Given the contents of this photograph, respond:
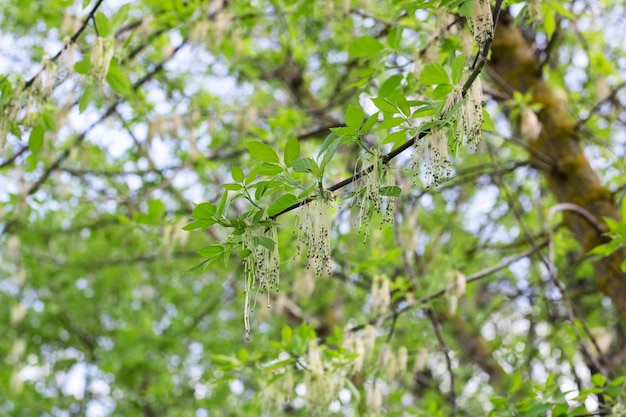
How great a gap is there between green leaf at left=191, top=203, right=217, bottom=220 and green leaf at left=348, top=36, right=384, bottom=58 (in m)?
1.24

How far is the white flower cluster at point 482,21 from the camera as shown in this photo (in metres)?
1.99

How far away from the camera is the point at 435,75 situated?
6.38ft

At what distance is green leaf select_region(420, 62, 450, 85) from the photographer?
75.8 inches

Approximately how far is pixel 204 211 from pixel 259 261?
0.72 ft

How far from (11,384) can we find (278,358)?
550 cm

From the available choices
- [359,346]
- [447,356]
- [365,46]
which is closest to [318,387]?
[359,346]

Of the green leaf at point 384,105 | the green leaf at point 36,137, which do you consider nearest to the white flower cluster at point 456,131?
the green leaf at point 384,105

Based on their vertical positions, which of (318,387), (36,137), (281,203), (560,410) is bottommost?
(560,410)

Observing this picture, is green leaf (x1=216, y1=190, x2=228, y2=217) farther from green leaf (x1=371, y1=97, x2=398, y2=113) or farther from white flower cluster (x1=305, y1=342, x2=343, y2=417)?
white flower cluster (x1=305, y1=342, x2=343, y2=417)

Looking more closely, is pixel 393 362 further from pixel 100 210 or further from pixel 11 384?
pixel 11 384

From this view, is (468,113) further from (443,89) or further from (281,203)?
(281,203)

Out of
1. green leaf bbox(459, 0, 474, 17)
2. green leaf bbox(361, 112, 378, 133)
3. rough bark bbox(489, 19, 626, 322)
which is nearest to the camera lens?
green leaf bbox(361, 112, 378, 133)

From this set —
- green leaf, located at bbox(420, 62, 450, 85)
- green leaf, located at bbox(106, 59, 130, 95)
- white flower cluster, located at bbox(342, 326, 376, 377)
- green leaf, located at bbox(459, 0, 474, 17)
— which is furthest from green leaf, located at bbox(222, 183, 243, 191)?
white flower cluster, located at bbox(342, 326, 376, 377)

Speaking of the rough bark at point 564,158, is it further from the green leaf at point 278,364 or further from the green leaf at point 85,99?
the green leaf at point 85,99
